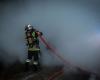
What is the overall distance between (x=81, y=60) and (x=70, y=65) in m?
0.56

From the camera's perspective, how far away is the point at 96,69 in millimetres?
7926

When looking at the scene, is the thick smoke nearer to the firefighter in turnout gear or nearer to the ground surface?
the ground surface

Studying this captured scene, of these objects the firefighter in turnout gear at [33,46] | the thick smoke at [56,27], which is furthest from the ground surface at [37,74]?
the thick smoke at [56,27]

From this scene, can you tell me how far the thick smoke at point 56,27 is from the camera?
8852 mm

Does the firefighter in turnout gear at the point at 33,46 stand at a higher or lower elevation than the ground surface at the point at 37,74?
higher

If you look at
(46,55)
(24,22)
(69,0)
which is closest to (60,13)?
(69,0)

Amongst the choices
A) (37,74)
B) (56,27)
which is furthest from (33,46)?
(56,27)

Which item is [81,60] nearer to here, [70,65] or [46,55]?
[70,65]

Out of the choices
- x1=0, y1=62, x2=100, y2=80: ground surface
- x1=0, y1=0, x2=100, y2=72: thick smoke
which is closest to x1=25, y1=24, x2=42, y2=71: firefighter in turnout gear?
x1=0, y1=62, x2=100, y2=80: ground surface

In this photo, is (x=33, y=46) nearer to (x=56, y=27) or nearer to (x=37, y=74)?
(x=37, y=74)

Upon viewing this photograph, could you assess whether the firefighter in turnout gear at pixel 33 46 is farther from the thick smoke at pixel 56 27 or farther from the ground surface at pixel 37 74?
the thick smoke at pixel 56 27

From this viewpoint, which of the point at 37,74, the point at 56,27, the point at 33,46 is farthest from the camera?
the point at 56,27

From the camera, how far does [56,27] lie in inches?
389

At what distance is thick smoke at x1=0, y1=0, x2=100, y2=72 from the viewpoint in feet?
29.0
